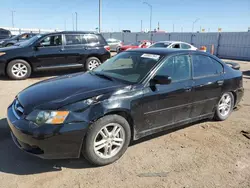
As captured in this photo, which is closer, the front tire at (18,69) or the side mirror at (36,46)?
the front tire at (18,69)

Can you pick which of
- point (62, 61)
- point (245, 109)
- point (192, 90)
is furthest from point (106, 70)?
point (62, 61)

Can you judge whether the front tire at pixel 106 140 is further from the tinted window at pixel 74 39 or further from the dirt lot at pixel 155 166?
the tinted window at pixel 74 39

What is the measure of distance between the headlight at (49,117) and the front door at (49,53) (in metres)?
6.35

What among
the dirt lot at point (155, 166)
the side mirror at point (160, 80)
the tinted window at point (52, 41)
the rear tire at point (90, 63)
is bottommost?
the dirt lot at point (155, 166)

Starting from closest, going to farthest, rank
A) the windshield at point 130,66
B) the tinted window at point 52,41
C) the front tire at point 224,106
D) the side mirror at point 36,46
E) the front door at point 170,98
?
1. the front door at point 170,98
2. the windshield at point 130,66
3. the front tire at point 224,106
4. the side mirror at point 36,46
5. the tinted window at point 52,41

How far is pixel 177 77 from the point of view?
12.8 ft

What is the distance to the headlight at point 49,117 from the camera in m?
2.84

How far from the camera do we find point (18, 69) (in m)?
8.53

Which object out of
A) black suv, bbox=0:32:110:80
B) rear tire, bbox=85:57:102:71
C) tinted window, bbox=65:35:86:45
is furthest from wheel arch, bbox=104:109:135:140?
tinted window, bbox=65:35:86:45

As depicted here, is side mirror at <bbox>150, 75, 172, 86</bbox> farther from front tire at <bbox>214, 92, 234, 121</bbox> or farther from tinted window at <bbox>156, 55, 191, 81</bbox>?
front tire at <bbox>214, 92, 234, 121</bbox>

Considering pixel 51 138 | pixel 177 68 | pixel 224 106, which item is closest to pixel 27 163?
pixel 51 138

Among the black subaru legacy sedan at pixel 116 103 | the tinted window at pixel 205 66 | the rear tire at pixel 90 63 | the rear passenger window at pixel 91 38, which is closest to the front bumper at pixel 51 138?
the black subaru legacy sedan at pixel 116 103

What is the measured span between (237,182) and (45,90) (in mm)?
2801

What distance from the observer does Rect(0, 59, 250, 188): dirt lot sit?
9.41 ft
